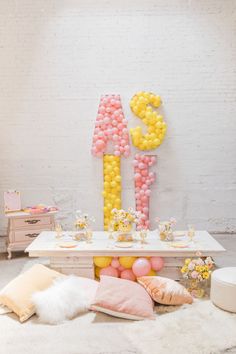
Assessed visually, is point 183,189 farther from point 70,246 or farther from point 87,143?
point 70,246

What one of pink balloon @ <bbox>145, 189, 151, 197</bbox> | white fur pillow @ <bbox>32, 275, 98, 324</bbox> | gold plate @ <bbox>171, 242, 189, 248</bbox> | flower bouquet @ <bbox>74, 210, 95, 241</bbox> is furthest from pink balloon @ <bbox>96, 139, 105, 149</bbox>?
white fur pillow @ <bbox>32, 275, 98, 324</bbox>

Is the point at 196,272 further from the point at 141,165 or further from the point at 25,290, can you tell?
the point at 141,165

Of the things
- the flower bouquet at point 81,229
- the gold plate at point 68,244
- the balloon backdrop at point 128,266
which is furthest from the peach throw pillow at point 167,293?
the flower bouquet at point 81,229

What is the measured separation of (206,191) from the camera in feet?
19.0

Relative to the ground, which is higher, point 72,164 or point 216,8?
point 216,8

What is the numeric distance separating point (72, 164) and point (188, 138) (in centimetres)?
162

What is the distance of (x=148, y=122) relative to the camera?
5570 millimetres

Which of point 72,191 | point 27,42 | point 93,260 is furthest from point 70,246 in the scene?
point 27,42

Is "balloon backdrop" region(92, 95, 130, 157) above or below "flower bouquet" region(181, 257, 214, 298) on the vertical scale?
above

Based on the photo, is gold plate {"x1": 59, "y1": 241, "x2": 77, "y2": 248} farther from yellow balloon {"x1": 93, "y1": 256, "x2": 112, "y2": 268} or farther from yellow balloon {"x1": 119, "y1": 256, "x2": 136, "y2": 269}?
yellow balloon {"x1": 119, "y1": 256, "x2": 136, "y2": 269}

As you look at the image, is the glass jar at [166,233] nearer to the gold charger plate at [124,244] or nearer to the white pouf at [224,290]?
the gold charger plate at [124,244]

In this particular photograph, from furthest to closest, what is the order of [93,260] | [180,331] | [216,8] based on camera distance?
[216,8] → [93,260] → [180,331]

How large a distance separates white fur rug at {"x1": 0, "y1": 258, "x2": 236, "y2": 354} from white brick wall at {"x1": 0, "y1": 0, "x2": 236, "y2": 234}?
278cm

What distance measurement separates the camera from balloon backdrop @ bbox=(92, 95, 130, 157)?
18.3 feet
